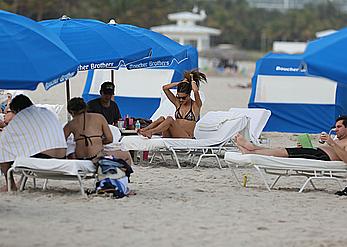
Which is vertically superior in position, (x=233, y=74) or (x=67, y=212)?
(x=67, y=212)

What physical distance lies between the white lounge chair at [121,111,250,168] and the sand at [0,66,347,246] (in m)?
0.58

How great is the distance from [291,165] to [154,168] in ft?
8.22

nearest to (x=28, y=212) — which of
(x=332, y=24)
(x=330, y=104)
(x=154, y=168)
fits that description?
(x=154, y=168)

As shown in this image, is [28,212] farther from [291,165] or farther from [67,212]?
[291,165]

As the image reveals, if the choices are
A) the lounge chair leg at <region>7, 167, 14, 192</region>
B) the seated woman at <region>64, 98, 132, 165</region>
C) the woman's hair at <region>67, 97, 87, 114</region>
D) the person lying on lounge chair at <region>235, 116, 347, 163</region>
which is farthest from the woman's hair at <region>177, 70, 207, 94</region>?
the lounge chair leg at <region>7, 167, 14, 192</region>

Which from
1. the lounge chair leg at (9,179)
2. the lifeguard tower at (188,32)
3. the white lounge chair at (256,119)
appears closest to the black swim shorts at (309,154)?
the white lounge chair at (256,119)

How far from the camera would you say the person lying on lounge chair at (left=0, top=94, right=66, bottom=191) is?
8195 millimetres

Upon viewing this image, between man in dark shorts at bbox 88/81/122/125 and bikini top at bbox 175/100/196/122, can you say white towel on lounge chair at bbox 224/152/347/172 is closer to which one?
bikini top at bbox 175/100/196/122

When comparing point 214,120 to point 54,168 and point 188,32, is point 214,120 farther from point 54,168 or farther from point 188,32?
point 188,32

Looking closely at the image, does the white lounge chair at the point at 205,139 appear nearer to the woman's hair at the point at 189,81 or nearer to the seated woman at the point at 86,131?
the woman's hair at the point at 189,81

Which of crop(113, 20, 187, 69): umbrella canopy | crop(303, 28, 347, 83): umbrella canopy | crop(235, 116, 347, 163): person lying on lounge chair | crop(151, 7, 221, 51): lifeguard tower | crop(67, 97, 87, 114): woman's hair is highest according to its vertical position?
crop(303, 28, 347, 83): umbrella canopy

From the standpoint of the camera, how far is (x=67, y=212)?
290 inches

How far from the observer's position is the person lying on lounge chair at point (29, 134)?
8195mm

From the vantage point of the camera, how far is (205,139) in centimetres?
1077
